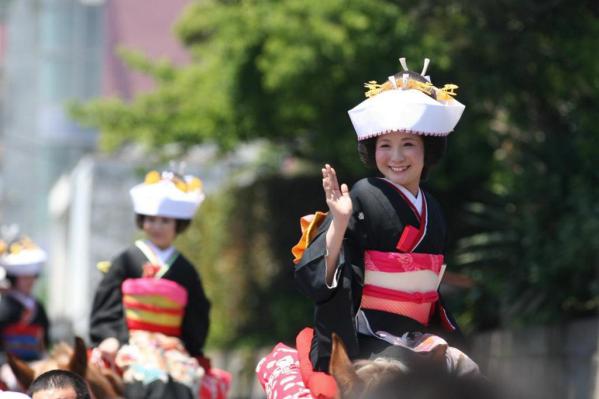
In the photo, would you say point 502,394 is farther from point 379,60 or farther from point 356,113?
point 379,60

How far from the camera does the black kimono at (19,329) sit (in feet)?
35.7

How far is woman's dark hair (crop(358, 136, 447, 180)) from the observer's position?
5809 millimetres

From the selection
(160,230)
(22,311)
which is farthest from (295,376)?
(22,311)

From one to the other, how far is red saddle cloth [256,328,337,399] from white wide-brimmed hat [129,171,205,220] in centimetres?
252

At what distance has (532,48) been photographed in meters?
12.5

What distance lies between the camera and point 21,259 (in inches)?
435

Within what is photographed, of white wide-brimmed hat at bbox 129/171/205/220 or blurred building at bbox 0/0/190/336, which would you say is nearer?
white wide-brimmed hat at bbox 129/171/205/220

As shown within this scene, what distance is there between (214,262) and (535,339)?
9.12 meters

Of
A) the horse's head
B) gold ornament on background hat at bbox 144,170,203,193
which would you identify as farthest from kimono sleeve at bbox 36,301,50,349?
the horse's head

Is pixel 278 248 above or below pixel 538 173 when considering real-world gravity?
below

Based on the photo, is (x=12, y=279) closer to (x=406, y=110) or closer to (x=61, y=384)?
(x=61, y=384)

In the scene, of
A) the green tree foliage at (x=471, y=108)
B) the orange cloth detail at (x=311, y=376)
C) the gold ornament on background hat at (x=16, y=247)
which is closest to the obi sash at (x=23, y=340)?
the gold ornament on background hat at (x=16, y=247)

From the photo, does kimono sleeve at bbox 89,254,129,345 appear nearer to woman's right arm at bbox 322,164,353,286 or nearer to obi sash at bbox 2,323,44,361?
obi sash at bbox 2,323,44,361

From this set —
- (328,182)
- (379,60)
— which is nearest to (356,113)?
(328,182)
